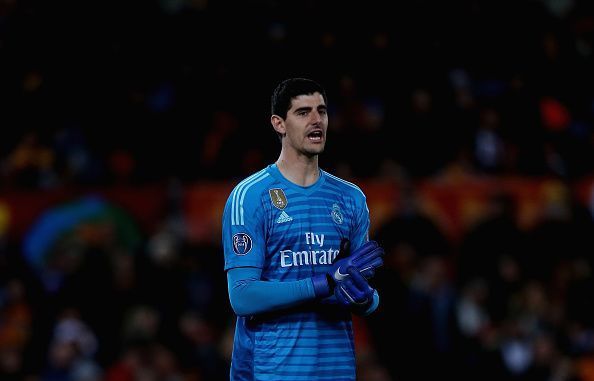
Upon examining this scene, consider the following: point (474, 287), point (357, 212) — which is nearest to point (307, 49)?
point (474, 287)

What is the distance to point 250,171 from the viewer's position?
475 inches

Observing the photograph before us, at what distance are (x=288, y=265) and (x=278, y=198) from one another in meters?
0.30

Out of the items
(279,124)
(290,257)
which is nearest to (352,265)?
(290,257)

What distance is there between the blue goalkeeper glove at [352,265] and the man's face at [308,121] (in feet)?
1.71

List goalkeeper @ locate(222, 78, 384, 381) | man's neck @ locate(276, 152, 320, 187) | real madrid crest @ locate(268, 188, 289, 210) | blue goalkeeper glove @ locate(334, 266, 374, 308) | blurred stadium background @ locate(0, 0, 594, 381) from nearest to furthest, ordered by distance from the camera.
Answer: blue goalkeeper glove @ locate(334, 266, 374, 308), goalkeeper @ locate(222, 78, 384, 381), real madrid crest @ locate(268, 188, 289, 210), man's neck @ locate(276, 152, 320, 187), blurred stadium background @ locate(0, 0, 594, 381)

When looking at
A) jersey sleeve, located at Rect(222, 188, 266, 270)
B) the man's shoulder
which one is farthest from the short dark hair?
jersey sleeve, located at Rect(222, 188, 266, 270)

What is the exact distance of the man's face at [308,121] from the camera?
17.5 ft

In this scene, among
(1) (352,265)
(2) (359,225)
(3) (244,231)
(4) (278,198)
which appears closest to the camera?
(1) (352,265)

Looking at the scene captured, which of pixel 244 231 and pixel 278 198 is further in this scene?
pixel 278 198

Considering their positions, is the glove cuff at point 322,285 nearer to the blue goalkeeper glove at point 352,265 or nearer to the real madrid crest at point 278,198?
the blue goalkeeper glove at point 352,265

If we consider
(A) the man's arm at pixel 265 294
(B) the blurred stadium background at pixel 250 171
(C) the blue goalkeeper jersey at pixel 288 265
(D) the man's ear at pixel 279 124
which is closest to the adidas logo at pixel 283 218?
(C) the blue goalkeeper jersey at pixel 288 265

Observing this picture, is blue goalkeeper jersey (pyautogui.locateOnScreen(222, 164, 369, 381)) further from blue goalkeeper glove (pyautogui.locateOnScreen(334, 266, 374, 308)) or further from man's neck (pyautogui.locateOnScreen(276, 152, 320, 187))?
blue goalkeeper glove (pyautogui.locateOnScreen(334, 266, 374, 308))

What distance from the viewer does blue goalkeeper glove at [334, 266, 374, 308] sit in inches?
198

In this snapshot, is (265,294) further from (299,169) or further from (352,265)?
A: (299,169)
